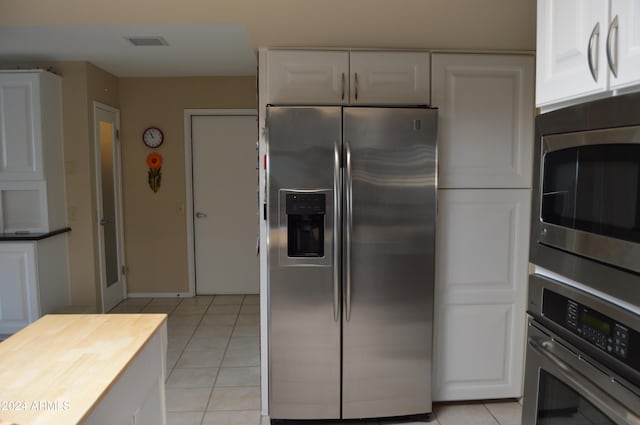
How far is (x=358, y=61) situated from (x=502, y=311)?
1.67 meters

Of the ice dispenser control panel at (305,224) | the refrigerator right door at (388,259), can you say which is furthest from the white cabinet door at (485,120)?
the ice dispenser control panel at (305,224)

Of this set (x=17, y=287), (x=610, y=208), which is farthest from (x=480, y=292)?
(x=17, y=287)

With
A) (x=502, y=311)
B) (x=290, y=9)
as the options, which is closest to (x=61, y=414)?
(x=290, y=9)

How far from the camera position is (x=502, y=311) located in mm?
2797

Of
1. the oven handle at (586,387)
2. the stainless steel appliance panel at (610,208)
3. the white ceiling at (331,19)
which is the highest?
the white ceiling at (331,19)

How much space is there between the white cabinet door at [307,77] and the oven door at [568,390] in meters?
1.63

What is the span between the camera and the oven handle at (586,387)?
1014mm

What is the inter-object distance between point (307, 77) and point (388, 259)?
1.07 metres

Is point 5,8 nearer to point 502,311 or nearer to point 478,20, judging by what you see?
point 478,20

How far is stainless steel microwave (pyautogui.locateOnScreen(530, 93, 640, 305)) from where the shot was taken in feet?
3.25

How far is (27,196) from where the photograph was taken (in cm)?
402

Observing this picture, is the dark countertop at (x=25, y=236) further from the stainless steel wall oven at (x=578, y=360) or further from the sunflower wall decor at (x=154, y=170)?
the stainless steel wall oven at (x=578, y=360)

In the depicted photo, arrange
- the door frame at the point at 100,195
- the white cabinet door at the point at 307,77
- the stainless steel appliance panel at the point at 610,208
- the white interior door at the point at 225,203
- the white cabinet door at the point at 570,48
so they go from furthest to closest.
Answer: the white interior door at the point at 225,203 < the door frame at the point at 100,195 < the white cabinet door at the point at 307,77 < the white cabinet door at the point at 570,48 < the stainless steel appliance panel at the point at 610,208

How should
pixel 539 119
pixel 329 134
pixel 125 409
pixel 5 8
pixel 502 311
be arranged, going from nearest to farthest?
pixel 539 119
pixel 125 409
pixel 5 8
pixel 329 134
pixel 502 311
